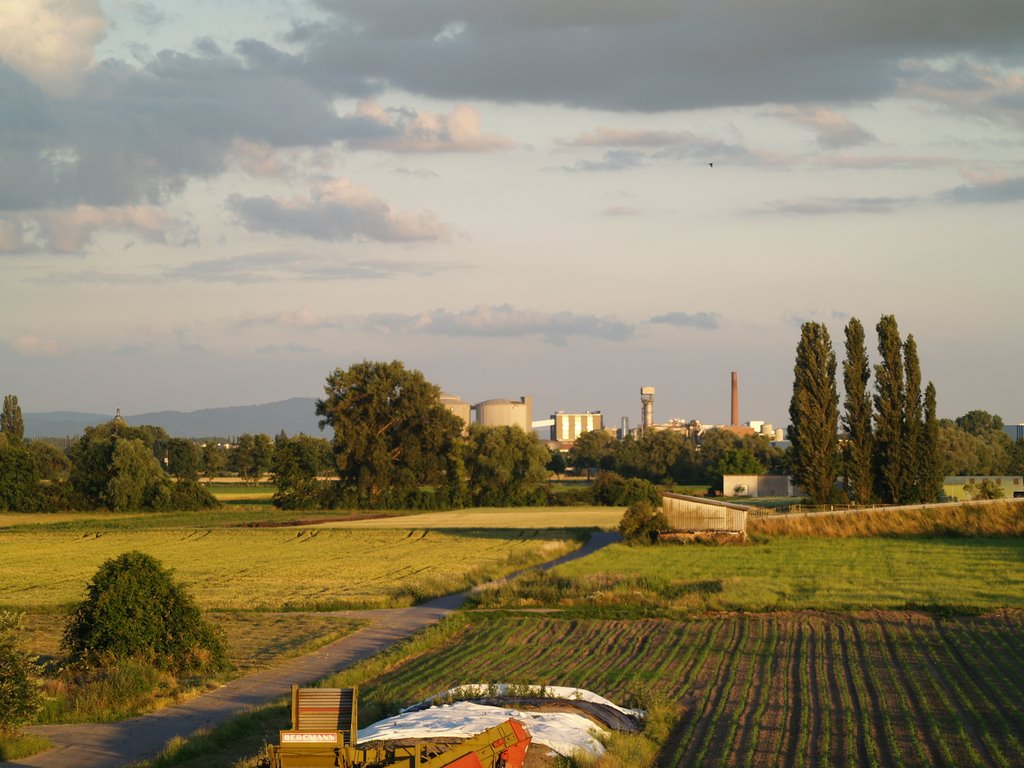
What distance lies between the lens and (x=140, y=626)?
76.7 feet

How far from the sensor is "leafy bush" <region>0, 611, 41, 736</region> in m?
17.6

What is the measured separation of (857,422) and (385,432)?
44145 millimetres

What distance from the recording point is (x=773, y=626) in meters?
29.2

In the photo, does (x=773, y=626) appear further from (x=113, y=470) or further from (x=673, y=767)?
(x=113, y=470)

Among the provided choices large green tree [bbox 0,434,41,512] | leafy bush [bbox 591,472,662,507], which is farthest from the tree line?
large green tree [bbox 0,434,41,512]

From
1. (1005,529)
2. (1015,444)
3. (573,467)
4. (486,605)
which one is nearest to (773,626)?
(486,605)

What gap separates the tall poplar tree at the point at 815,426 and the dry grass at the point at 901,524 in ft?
19.6

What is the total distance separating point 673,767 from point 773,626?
14.2 metres

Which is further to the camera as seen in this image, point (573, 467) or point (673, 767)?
point (573, 467)

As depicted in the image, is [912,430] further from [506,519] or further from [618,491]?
[618,491]

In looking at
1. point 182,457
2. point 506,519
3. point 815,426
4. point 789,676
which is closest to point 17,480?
point 506,519

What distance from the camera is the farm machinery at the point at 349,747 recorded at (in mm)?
12836

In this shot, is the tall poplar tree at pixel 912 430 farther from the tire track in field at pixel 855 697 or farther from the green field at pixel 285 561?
the tire track in field at pixel 855 697

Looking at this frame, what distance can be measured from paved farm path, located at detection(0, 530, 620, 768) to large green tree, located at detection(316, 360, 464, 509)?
6929 centimetres
